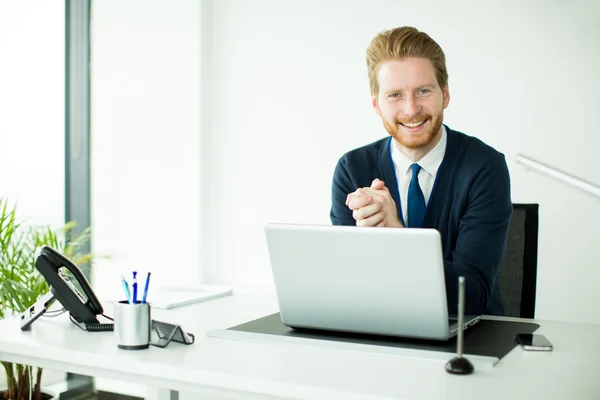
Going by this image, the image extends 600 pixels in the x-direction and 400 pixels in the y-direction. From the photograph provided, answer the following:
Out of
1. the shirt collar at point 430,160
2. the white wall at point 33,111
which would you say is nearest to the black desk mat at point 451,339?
the shirt collar at point 430,160

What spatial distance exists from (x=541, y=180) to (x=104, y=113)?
7.71 feet

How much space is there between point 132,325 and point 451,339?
2.12 feet

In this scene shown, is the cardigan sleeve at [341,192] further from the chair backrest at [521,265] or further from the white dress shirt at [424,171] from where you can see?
the chair backrest at [521,265]

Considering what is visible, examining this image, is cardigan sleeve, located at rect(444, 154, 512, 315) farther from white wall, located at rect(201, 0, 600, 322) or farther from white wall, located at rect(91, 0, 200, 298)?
white wall, located at rect(91, 0, 200, 298)

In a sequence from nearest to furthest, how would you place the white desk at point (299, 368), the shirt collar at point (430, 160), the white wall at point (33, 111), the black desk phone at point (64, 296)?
1. the white desk at point (299, 368)
2. the black desk phone at point (64, 296)
3. the shirt collar at point (430, 160)
4. the white wall at point (33, 111)

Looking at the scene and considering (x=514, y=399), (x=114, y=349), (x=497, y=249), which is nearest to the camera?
(x=514, y=399)

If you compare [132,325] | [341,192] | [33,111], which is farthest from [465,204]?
[33,111]

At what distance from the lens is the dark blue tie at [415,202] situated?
1969 millimetres

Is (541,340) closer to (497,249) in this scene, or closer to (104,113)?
(497,249)

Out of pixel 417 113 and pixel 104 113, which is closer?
pixel 417 113

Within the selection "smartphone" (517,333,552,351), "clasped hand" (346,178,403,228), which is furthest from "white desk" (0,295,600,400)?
"clasped hand" (346,178,403,228)

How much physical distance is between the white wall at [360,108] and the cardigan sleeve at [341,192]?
1162 mm

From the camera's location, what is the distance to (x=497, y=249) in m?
1.78

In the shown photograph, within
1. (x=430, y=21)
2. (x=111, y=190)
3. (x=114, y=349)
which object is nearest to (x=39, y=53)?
(x=111, y=190)
